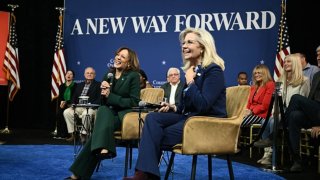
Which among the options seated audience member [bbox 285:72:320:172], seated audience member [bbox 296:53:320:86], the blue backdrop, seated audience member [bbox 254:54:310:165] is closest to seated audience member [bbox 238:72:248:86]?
the blue backdrop

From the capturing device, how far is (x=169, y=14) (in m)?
7.88

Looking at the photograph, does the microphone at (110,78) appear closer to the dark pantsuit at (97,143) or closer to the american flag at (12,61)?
the dark pantsuit at (97,143)

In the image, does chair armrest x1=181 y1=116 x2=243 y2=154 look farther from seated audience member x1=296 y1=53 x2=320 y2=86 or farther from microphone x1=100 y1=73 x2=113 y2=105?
seated audience member x1=296 y1=53 x2=320 y2=86

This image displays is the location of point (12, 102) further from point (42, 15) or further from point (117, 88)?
point (117, 88)

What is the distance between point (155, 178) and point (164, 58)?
17.3ft

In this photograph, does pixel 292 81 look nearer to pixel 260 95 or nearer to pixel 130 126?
pixel 260 95

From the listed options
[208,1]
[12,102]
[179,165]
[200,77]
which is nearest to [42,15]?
[12,102]

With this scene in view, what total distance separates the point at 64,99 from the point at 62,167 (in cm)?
392

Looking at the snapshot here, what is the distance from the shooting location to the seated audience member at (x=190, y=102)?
2727mm

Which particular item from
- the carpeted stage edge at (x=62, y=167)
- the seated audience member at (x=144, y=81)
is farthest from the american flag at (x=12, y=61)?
the carpeted stage edge at (x=62, y=167)

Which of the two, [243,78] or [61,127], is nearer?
[243,78]

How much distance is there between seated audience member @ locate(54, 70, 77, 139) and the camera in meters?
8.12

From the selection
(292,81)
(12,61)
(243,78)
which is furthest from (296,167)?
(12,61)

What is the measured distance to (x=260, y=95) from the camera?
5.96 meters
